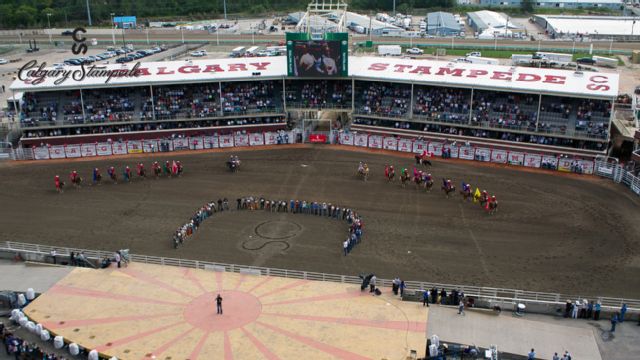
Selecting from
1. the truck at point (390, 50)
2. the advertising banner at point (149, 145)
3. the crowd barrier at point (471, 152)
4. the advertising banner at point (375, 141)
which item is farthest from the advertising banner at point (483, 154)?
the truck at point (390, 50)

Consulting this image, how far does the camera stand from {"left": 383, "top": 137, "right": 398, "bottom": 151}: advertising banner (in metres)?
50.8

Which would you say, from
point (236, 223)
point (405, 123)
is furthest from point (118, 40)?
point (236, 223)

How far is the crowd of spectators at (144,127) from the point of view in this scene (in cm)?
5253

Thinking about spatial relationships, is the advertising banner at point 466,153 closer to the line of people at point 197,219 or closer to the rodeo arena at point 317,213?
the rodeo arena at point 317,213

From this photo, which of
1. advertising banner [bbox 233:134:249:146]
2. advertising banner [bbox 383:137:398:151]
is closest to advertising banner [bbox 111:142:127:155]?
advertising banner [bbox 233:134:249:146]

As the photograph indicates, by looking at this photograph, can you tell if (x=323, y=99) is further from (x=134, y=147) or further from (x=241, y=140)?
(x=134, y=147)

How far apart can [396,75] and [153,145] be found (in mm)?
22237

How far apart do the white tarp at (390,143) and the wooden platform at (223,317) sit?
24049mm

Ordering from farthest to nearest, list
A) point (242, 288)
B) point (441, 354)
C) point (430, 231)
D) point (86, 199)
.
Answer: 1. point (86, 199)
2. point (430, 231)
3. point (242, 288)
4. point (441, 354)

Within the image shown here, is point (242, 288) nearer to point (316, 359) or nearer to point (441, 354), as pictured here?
point (316, 359)

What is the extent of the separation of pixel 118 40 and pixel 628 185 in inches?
3512

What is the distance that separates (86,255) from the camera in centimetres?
3228

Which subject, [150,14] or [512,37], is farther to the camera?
[150,14]

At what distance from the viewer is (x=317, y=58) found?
2098 inches
